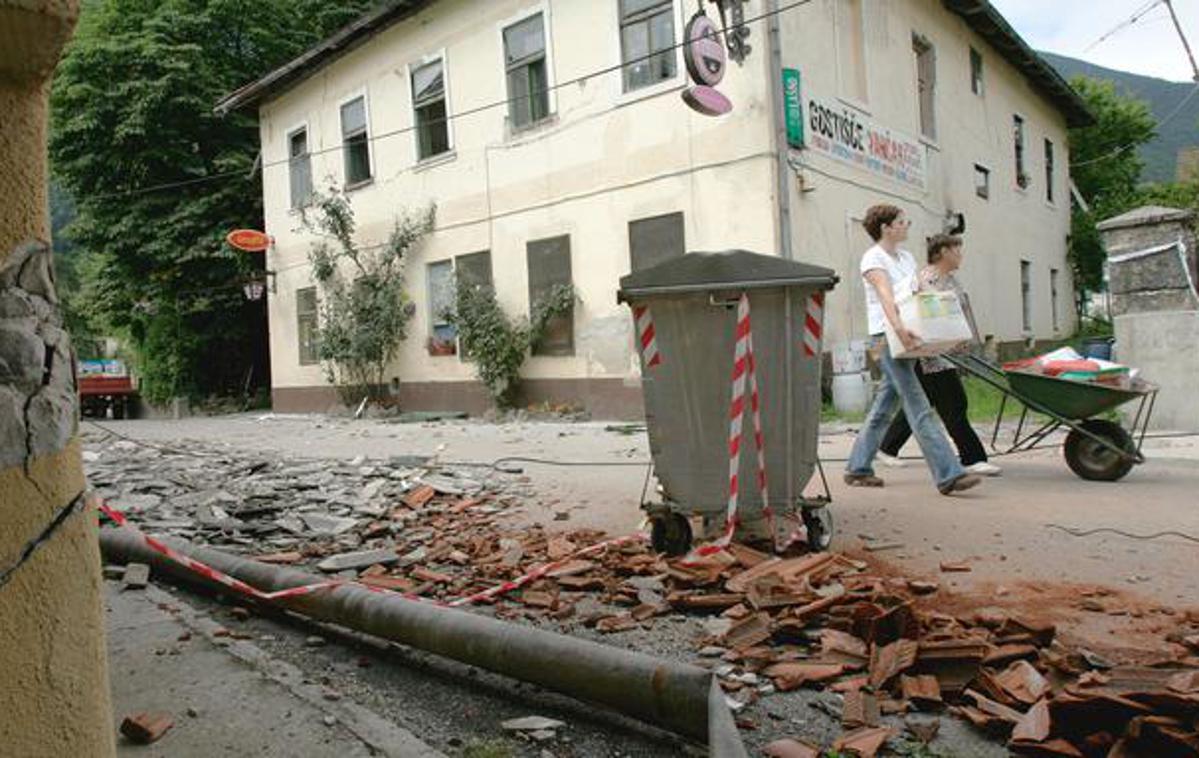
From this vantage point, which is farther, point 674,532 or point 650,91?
point 650,91

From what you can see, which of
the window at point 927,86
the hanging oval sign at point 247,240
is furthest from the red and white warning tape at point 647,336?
the hanging oval sign at point 247,240

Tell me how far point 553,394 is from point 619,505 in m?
8.35

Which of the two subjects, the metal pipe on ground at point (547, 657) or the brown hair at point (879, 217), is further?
the brown hair at point (879, 217)

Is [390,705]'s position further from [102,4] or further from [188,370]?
[102,4]

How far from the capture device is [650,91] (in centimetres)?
1302

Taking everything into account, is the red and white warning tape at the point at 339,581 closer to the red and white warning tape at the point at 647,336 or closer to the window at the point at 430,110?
the red and white warning tape at the point at 647,336

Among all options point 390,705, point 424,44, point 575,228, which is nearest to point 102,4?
point 424,44

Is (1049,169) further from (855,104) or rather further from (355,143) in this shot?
(355,143)

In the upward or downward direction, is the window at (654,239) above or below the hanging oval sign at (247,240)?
below

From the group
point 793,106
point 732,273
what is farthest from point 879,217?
point 793,106

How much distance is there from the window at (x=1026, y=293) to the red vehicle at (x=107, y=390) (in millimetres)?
26324

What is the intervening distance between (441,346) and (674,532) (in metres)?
12.6

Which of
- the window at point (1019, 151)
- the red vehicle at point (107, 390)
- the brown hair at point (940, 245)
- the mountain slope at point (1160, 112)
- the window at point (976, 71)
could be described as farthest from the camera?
the mountain slope at point (1160, 112)

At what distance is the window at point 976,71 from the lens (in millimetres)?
18859
